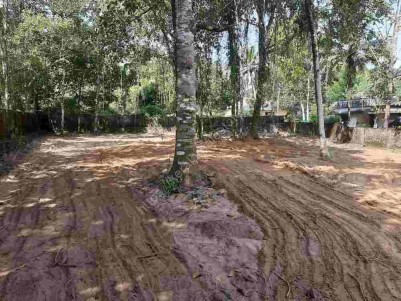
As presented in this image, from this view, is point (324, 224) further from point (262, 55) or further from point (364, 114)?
point (364, 114)

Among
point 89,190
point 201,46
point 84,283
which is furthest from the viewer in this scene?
point 201,46

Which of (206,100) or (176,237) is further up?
(206,100)

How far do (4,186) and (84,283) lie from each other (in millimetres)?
4776

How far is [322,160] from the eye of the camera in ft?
36.7

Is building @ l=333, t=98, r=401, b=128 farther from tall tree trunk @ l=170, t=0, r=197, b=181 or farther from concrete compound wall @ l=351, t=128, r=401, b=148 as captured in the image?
tall tree trunk @ l=170, t=0, r=197, b=181

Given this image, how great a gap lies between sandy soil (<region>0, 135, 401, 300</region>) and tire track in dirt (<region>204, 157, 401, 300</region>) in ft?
0.05

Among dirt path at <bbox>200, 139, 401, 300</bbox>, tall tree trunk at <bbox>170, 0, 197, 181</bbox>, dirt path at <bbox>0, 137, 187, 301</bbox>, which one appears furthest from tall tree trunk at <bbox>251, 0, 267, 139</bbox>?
dirt path at <bbox>0, 137, 187, 301</bbox>

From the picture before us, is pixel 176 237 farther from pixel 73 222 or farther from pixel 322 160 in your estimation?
pixel 322 160

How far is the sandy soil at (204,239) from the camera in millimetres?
4035

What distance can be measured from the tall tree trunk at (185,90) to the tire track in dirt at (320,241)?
2.71ft

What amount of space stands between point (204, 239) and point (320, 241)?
148 cm

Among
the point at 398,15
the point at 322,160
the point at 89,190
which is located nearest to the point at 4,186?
the point at 89,190

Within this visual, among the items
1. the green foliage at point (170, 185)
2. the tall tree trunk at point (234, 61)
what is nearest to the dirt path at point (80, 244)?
the green foliage at point (170, 185)

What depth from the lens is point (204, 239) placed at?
508 cm
